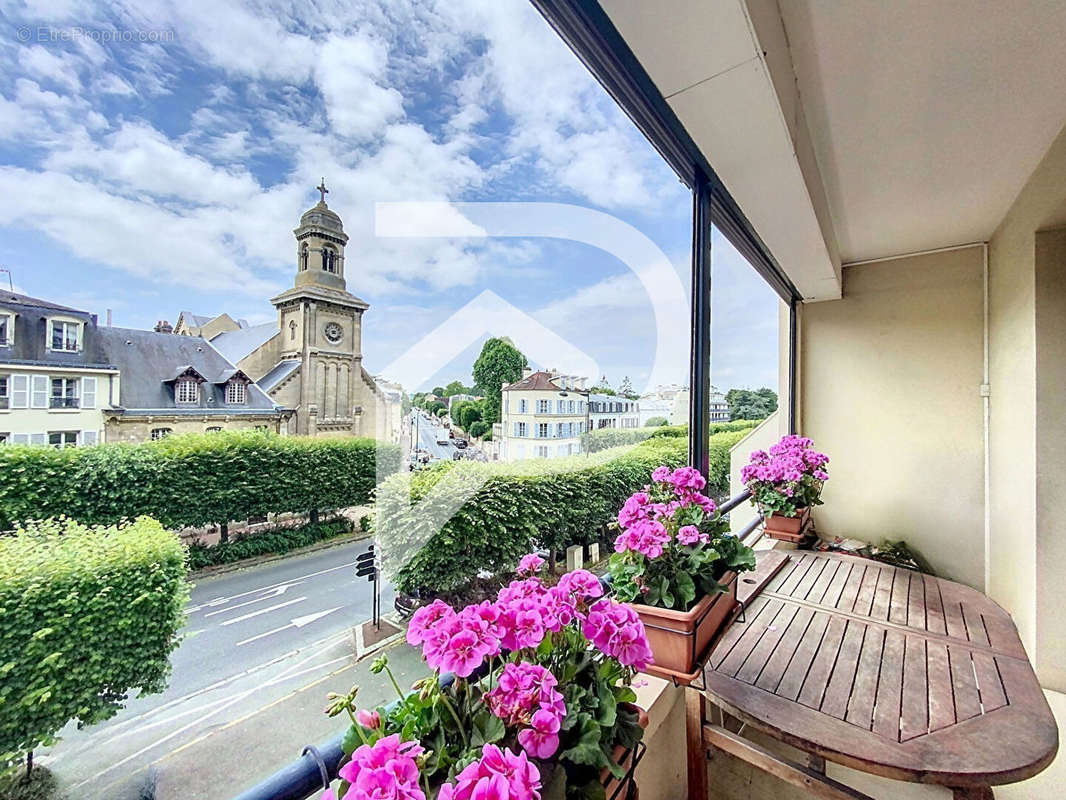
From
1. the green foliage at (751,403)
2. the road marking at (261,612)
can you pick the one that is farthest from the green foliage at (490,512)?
the green foliage at (751,403)

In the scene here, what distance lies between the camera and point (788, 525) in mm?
2289

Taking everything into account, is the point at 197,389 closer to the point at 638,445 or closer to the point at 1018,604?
the point at 638,445

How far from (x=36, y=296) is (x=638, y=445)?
1.75m

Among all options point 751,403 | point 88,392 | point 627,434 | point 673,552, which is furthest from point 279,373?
point 751,403

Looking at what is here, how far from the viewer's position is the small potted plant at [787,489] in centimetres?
225

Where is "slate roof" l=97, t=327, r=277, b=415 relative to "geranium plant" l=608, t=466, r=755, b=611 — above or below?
above

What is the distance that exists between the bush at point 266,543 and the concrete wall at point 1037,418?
9.12 feet

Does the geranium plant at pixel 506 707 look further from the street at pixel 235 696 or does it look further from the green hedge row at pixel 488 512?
the green hedge row at pixel 488 512

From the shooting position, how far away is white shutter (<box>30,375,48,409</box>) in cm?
76

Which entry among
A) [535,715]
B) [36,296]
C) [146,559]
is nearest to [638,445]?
[535,715]

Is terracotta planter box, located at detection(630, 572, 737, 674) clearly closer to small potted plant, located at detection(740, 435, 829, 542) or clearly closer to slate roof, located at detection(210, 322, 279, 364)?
slate roof, located at detection(210, 322, 279, 364)

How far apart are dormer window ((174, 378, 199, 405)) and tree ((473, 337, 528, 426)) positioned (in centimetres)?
65

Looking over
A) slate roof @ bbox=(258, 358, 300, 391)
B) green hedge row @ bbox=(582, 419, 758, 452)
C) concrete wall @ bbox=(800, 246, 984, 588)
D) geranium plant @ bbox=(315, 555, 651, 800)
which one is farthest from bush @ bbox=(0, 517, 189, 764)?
concrete wall @ bbox=(800, 246, 984, 588)

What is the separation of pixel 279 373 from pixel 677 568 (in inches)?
42.4
